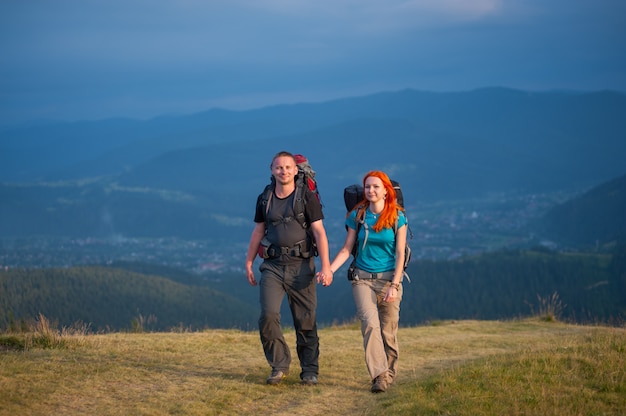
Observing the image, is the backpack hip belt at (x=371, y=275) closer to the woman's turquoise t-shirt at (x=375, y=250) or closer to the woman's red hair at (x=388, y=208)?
the woman's turquoise t-shirt at (x=375, y=250)

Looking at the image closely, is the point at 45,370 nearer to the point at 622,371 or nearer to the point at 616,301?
the point at 622,371

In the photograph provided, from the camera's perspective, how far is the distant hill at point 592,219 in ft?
566

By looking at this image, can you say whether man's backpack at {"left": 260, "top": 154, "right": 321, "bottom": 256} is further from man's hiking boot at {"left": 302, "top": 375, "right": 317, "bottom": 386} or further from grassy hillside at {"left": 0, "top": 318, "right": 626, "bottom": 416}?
grassy hillside at {"left": 0, "top": 318, "right": 626, "bottom": 416}

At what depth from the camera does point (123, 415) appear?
8508 millimetres

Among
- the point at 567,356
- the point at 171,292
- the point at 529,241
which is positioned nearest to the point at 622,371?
the point at 567,356

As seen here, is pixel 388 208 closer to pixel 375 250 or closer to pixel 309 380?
pixel 375 250

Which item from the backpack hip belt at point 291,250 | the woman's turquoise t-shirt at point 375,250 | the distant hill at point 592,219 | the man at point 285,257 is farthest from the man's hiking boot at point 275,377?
the distant hill at point 592,219

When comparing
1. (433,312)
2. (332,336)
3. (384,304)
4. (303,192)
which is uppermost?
(303,192)

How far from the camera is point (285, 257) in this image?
988 cm

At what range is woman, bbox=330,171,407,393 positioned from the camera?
31.7ft

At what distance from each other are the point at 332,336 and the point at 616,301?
84653 mm

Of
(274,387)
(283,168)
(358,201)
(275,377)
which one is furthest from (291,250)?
(274,387)

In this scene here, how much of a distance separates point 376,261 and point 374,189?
3.14ft

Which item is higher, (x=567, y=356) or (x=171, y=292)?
(x=567, y=356)
